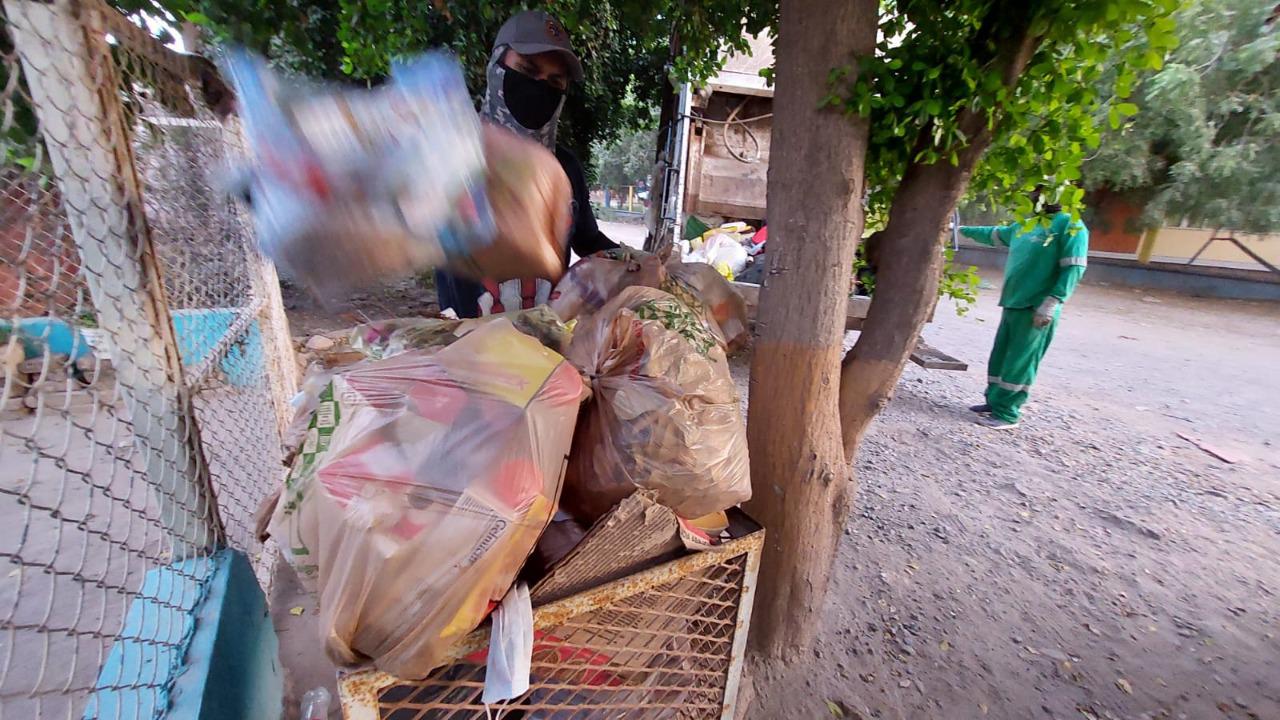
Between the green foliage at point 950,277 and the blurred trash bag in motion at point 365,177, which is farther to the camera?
the green foliage at point 950,277

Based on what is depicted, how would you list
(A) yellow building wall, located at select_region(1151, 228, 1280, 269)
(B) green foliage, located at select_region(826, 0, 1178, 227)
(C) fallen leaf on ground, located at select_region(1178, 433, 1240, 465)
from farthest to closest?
(A) yellow building wall, located at select_region(1151, 228, 1280, 269)
(C) fallen leaf on ground, located at select_region(1178, 433, 1240, 465)
(B) green foliage, located at select_region(826, 0, 1178, 227)

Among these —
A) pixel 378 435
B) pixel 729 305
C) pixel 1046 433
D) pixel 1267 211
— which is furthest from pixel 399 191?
pixel 1267 211

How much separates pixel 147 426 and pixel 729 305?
1.59m

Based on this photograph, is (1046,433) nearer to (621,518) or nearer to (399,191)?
(621,518)

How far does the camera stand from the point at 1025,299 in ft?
14.2

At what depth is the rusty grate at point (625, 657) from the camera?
3.17ft

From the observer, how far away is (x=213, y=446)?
3.67 metres

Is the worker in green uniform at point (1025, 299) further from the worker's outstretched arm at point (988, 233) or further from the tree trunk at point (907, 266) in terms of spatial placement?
the tree trunk at point (907, 266)

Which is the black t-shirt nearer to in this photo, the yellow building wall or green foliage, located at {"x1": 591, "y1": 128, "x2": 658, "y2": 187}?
the yellow building wall

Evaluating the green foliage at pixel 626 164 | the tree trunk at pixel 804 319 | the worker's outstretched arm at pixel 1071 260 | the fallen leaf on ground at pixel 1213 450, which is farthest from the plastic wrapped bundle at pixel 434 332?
the green foliage at pixel 626 164

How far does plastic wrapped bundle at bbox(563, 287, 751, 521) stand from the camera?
1192 mm

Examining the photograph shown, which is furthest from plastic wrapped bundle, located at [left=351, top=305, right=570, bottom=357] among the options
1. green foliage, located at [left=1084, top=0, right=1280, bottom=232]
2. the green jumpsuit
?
green foliage, located at [left=1084, top=0, right=1280, bottom=232]

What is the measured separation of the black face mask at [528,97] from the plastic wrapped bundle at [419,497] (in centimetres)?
141

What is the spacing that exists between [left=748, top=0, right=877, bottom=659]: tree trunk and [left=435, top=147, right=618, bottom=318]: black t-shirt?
2.47 ft
